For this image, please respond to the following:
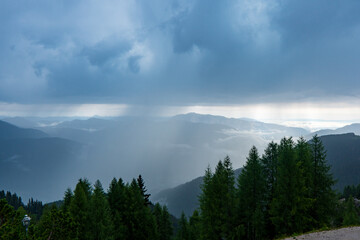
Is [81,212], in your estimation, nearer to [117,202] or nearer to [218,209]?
[117,202]

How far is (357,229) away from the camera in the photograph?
20.9 metres

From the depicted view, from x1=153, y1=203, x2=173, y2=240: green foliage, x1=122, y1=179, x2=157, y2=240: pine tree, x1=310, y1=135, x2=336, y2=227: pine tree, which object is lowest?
x1=153, y1=203, x2=173, y2=240: green foliage

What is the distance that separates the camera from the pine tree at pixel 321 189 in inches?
1078

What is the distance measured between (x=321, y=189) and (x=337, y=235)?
30.4 ft

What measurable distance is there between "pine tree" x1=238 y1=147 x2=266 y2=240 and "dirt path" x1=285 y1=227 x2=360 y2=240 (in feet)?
25.8

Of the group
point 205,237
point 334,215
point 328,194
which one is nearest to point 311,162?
point 328,194

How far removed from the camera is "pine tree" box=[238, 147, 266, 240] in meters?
28.6

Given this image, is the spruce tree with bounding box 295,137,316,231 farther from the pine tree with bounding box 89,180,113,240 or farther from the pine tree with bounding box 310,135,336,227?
the pine tree with bounding box 89,180,113,240

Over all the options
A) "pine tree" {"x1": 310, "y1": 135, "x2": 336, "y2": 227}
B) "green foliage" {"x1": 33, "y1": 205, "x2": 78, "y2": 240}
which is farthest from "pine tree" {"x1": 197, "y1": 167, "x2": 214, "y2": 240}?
"green foliage" {"x1": 33, "y1": 205, "x2": 78, "y2": 240}

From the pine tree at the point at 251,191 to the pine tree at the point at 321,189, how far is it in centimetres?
546

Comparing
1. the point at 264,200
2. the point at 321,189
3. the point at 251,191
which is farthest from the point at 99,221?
the point at 321,189

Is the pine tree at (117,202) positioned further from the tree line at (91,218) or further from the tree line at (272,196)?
the tree line at (272,196)

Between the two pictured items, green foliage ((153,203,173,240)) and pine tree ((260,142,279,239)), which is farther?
green foliage ((153,203,173,240))

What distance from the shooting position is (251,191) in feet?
95.7
